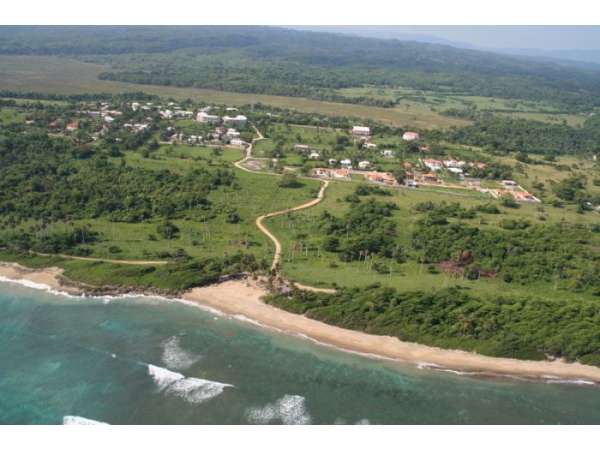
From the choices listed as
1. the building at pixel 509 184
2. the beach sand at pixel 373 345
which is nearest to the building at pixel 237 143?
the building at pixel 509 184

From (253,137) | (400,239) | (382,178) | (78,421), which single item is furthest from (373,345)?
(253,137)

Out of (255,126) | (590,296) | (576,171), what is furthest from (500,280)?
(255,126)

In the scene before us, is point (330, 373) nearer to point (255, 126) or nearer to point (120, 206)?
point (120, 206)

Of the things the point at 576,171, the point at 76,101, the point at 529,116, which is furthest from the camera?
the point at 529,116

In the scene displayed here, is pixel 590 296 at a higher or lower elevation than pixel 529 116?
lower

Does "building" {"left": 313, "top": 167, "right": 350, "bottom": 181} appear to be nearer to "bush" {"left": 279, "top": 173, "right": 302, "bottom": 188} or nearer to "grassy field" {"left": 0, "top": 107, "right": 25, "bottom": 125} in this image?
"bush" {"left": 279, "top": 173, "right": 302, "bottom": 188}

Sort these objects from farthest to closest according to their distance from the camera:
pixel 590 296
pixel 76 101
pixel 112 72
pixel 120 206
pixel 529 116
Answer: pixel 112 72 < pixel 529 116 < pixel 76 101 < pixel 120 206 < pixel 590 296
